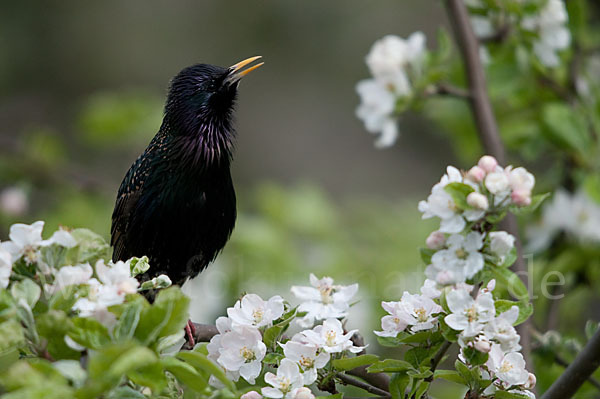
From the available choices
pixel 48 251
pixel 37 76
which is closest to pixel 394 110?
pixel 48 251

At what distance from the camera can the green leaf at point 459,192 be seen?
4.17ft

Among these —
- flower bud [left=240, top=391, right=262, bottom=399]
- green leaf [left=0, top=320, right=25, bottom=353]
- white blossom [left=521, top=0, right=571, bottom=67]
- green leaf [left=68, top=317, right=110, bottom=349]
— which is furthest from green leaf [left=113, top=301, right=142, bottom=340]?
white blossom [left=521, top=0, right=571, bottom=67]

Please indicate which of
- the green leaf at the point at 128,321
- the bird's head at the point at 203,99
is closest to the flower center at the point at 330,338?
the green leaf at the point at 128,321

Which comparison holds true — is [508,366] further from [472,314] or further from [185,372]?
[185,372]

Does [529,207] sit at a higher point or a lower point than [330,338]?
higher

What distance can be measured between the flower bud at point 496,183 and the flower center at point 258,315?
0.44 metres

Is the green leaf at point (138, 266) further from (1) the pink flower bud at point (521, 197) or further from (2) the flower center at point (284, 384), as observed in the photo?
(1) the pink flower bud at point (521, 197)

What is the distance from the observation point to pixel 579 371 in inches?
→ 52.7

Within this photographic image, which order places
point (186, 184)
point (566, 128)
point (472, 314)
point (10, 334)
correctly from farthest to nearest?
point (566, 128) < point (186, 184) < point (472, 314) < point (10, 334)

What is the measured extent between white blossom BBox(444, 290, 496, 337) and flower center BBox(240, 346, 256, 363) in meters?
0.33

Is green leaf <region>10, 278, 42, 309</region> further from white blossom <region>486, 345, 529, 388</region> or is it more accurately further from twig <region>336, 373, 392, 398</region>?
white blossom <region>486, 345, 529, 388</region>

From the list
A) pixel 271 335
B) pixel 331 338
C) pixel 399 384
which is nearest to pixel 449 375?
pixel 399 384

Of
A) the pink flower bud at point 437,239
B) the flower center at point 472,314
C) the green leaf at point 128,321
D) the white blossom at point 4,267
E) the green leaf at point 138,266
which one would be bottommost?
the flower center at point 472,314

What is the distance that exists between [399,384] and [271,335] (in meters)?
0.23
